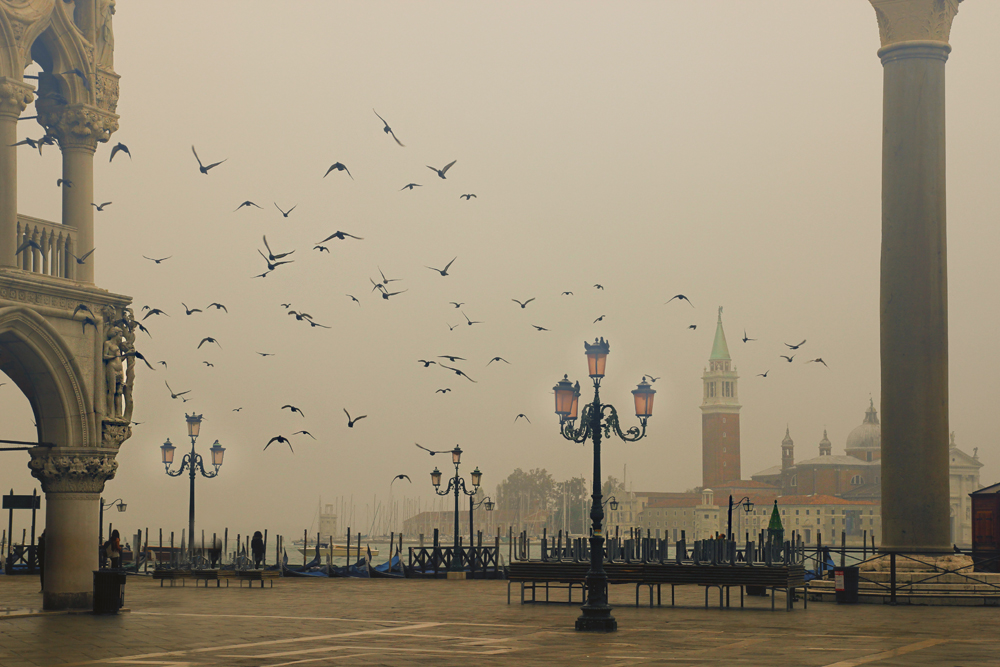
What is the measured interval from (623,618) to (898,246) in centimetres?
856

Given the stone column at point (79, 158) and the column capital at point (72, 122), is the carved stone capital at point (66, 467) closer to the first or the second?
the stone column at point (79, 158)

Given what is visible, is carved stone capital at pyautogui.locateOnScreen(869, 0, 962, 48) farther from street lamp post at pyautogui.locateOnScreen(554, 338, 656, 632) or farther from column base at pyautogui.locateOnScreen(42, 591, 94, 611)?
column base at pyautogui.locateOnScreen(42, 591, 94, 611)

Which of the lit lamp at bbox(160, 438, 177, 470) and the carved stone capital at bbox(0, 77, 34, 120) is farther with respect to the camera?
the lit lamp at bbox(160, 438, 177, 470)

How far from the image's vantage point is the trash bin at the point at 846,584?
22.2 metres

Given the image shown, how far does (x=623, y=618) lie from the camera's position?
19.7 meters

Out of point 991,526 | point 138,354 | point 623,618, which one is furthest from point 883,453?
point 138,354

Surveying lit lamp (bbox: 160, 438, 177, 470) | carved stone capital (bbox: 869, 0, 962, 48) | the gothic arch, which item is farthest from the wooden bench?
lit lamp (bbox: 160, 438, 177, 470)

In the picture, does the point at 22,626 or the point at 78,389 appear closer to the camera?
the point at 22,626

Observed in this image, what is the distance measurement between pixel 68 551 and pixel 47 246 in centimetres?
486

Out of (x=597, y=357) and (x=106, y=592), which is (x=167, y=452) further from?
(x=597, y=357)

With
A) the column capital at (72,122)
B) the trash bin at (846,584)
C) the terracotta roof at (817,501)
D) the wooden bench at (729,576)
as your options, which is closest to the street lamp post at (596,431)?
the wooden bench at (729,576)

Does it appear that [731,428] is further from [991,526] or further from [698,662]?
[698,662]

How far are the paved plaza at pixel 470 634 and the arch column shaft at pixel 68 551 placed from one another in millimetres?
762

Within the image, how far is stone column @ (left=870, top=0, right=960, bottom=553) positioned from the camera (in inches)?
880
